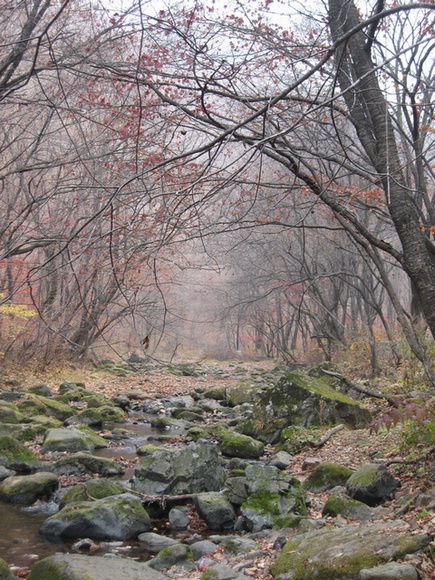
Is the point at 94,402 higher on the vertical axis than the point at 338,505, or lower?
higher

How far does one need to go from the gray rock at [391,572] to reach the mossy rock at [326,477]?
11.1 ft

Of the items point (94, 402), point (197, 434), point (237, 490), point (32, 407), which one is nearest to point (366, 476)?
point (237, 490)

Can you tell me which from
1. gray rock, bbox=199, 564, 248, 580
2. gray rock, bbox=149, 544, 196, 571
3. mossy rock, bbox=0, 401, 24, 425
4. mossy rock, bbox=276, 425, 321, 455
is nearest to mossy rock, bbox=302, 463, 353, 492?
mossy rock, bbox=276, 425, 321, 455

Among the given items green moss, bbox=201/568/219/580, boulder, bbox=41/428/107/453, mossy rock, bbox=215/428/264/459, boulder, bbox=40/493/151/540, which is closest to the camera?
green moss, bbox=201/568/219/580

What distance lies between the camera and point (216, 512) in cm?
573

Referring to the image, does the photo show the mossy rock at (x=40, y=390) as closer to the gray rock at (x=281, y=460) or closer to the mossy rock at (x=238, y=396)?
the mossy rock at (x=238, y=396)

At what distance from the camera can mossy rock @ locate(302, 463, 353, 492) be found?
6.37 meters

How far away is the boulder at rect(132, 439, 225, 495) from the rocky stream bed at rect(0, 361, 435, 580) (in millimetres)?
13

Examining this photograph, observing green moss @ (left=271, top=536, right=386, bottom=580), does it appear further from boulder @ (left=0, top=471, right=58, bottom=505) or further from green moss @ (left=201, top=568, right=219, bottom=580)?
boulder @ (left=0, top=471, right=58, bottom=505)

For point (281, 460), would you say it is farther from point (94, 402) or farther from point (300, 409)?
point (94, 402)

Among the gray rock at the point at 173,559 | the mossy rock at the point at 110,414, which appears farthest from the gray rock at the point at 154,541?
the mossy rock at the point at 110,414

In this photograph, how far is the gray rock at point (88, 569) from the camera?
365 centimetres

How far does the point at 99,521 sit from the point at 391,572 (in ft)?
10.7

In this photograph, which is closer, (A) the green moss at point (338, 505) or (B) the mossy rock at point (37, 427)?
(A) the green moss at point (338, 505)
